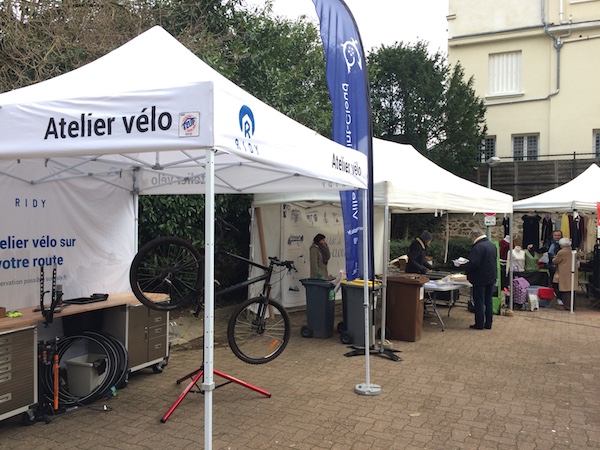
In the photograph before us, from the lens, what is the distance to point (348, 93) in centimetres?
602

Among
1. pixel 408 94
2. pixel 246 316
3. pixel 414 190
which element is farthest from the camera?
pixel 408 94

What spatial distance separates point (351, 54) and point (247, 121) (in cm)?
314

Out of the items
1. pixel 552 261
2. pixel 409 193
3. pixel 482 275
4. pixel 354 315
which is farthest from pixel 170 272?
pixel 552 261

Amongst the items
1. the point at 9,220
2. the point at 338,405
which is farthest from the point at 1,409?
the point at 338,405

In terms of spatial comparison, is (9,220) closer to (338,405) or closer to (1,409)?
(1,409)

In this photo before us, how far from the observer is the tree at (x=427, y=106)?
20.4 metres

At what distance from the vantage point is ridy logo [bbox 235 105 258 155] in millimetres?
3247

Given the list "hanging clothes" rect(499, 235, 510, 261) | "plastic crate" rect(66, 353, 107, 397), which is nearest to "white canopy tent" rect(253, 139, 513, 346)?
"hanging clothes" rect(499, 235, 510, 261)

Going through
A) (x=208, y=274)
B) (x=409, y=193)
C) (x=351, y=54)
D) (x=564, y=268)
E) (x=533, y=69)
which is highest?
(x=533, y=69)

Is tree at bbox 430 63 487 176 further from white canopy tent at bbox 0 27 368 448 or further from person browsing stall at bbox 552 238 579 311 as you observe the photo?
white canopy tent at bbox 0 27 368 448

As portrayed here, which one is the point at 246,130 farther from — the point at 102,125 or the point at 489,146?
the point at 489,146

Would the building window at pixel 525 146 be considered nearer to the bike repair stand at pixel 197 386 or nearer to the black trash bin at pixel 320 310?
the black trash bin at pixel 320 310

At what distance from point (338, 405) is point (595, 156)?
63.9 feet

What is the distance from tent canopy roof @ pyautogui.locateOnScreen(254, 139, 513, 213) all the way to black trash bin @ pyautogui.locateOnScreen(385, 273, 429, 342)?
1.15 m
